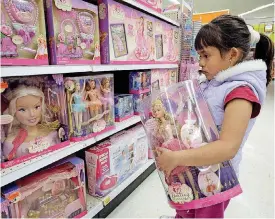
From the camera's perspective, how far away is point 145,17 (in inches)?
62.7

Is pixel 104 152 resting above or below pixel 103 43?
below

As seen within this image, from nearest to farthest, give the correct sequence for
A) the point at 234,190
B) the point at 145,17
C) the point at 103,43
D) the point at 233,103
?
the point at 233,103, the point at 234,190, the point at 103,43, the point at 145,17

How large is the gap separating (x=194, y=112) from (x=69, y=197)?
795 mm

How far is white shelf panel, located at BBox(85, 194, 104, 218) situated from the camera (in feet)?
4.14

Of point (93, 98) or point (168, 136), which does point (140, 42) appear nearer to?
point (93, 98)

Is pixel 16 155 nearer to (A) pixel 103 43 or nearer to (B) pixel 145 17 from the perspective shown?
(A) pixel 103 43

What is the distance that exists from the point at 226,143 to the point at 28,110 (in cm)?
77

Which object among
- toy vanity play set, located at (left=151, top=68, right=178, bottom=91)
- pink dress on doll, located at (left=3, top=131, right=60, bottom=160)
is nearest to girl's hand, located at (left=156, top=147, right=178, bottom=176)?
pink dress on doll, located at (left=3, top=131, right=60, bottom=160)

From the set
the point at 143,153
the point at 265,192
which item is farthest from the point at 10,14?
the point at 265,192

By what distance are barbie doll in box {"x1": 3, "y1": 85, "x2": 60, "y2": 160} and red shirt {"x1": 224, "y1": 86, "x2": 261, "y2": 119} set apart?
75 cm

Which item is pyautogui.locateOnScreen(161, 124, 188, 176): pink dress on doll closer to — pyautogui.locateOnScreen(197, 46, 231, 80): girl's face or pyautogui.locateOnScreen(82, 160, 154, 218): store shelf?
pyautogui.locateOnScreen(197, 46, 231, 80): girl's face

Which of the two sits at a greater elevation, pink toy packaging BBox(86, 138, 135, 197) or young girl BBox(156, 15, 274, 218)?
young girl BBox(156, 15, 274, 218)

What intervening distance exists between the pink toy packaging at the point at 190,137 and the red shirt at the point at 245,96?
3.7 inches

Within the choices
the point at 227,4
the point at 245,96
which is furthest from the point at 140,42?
the point at 227,4
